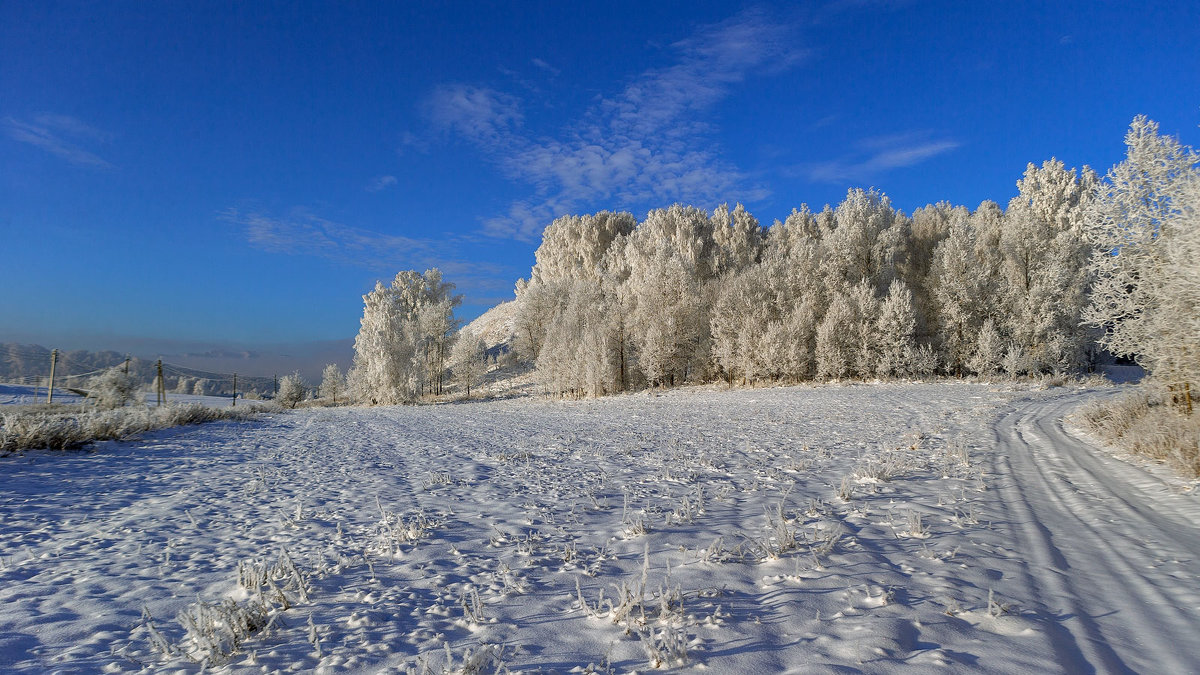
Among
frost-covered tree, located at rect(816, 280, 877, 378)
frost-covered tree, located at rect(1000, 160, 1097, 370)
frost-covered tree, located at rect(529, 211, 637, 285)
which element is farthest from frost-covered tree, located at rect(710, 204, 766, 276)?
frost-covered tree, located at rect(1000, 160, 1097, 370)

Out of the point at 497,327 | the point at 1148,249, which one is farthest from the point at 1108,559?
→ the point at 497,327

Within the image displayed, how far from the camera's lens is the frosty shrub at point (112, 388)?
21725 mm

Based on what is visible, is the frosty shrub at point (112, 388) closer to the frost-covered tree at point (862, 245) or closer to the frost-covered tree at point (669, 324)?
the frost-covered tree at point (669, 324)

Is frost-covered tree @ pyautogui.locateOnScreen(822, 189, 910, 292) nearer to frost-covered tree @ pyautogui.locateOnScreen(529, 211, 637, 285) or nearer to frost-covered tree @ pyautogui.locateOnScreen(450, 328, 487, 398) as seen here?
frost-covered tree @ pyautogui.locateOnScreen(529, 211, 637, 285)

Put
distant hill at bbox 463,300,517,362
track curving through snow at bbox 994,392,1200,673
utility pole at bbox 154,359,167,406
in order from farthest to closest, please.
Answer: distant hill at bbox 463,300,517,362 → utility pole at bbox 154,359,167,406 → track curving through snow at bbox 994,392,1200,673

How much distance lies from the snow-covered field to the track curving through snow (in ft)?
0.10

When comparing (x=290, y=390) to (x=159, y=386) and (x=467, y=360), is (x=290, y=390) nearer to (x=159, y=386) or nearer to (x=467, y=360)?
(x=467, y=360)

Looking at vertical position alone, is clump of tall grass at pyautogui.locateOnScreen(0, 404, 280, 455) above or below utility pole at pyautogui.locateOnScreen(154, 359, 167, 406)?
below

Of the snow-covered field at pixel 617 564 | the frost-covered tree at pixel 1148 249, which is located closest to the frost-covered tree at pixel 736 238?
the frost-covered tree at pixel 1148 249

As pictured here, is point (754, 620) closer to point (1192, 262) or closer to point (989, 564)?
point (989, 564)

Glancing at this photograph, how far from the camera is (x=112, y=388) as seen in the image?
73.1ft

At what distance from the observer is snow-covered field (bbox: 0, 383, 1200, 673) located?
3.61 metres

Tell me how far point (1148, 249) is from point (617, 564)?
15693 mm

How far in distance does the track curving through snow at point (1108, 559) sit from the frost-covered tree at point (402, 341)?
156 ft
